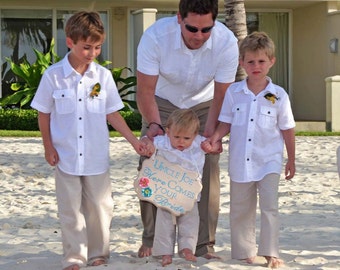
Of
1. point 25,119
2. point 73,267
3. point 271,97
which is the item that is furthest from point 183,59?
point 25,119

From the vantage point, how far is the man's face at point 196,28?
5.06 metres

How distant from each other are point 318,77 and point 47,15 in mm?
6689

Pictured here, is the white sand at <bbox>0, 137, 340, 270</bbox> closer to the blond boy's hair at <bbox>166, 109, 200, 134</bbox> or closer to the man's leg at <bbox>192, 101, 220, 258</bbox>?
the man's leg at <bbox>192, 101, 220, 258</bbox>

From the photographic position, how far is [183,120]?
16.9ft

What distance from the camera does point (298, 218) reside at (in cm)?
728

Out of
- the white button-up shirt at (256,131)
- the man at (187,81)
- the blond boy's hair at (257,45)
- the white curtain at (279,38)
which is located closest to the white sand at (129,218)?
the man at (187,81)

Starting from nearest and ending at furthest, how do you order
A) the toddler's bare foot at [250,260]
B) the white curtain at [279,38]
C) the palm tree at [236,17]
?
the toddler's bare foot at [250,260], the palm tree at [236,17], the white curtain at [279,38]

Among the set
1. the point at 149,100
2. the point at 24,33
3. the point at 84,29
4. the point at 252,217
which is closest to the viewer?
the point at 84,29

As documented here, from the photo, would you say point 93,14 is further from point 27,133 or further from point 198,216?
point 27,133

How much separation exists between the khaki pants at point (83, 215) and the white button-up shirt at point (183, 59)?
75cm

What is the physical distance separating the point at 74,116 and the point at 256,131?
1161 mm

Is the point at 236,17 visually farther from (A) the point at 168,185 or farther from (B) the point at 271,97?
(A) the point at 168,185

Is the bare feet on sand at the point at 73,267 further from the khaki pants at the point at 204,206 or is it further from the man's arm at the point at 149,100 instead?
the man's arm at the point at 149,100

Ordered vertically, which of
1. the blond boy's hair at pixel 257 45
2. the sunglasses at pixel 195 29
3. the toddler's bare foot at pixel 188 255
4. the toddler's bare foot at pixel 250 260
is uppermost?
the sunglasses at pixel 195 29
